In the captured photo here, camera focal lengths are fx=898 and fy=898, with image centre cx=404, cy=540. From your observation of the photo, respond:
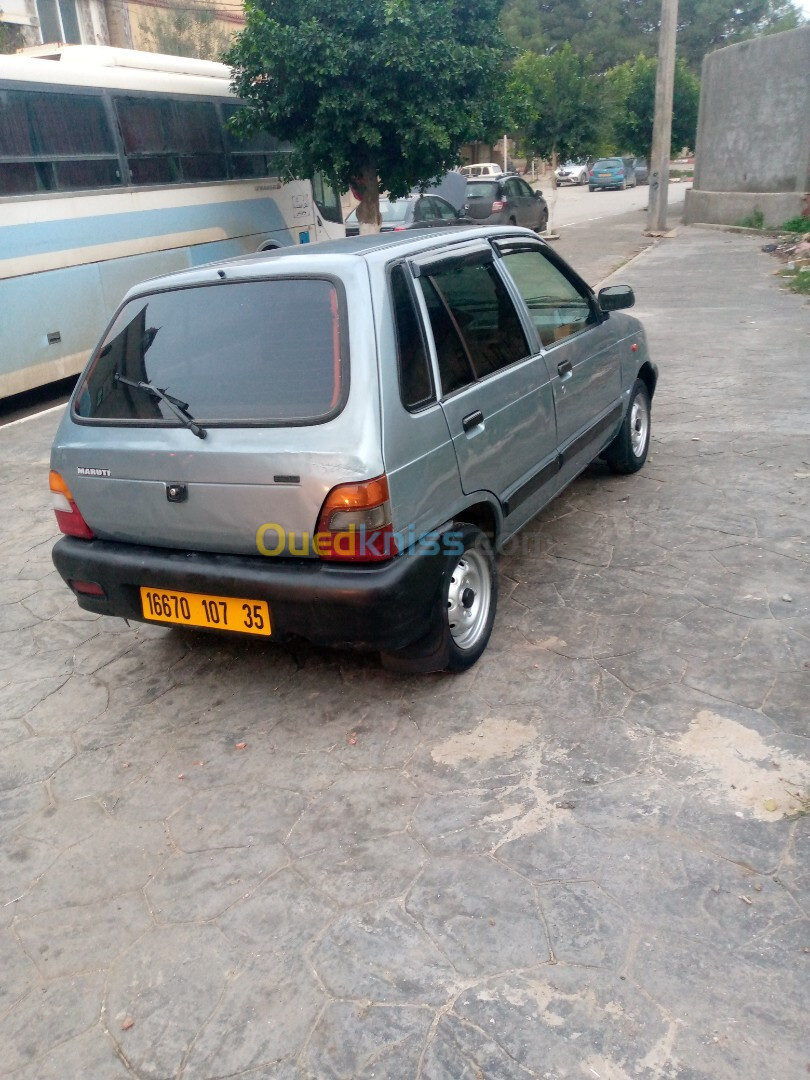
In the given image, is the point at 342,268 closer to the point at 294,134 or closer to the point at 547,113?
the point at 294,134

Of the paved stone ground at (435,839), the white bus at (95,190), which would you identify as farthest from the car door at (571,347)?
the white bus at (95,190)

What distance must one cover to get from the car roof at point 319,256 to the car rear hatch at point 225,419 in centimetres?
4

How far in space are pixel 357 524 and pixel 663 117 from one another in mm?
20505

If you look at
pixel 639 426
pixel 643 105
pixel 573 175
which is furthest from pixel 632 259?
pixel 573 175

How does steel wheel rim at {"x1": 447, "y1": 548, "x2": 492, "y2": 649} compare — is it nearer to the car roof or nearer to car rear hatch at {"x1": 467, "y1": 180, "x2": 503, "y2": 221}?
the car roof

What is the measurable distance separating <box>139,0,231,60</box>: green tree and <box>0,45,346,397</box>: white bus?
68.5 ft

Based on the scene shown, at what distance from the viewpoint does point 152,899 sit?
8.73 ft

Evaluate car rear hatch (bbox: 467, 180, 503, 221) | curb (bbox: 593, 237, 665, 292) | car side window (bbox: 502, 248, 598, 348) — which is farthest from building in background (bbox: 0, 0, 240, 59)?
car side window (bbox: 502, 248, 598, 348)

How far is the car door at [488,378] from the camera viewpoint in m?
3.47

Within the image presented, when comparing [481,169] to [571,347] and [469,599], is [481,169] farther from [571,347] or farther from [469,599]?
[469,599]

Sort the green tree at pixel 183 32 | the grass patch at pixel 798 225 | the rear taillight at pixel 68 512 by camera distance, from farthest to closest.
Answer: the green tree at pixel 183 32, the grass patch at pixel 798 225, the rear taillight at pixel 68 512

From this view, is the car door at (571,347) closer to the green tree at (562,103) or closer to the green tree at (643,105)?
the green tree at (562,103)

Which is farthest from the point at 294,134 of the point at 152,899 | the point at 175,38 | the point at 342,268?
the point at 175,38

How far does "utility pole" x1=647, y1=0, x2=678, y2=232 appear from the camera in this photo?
1958 cm
